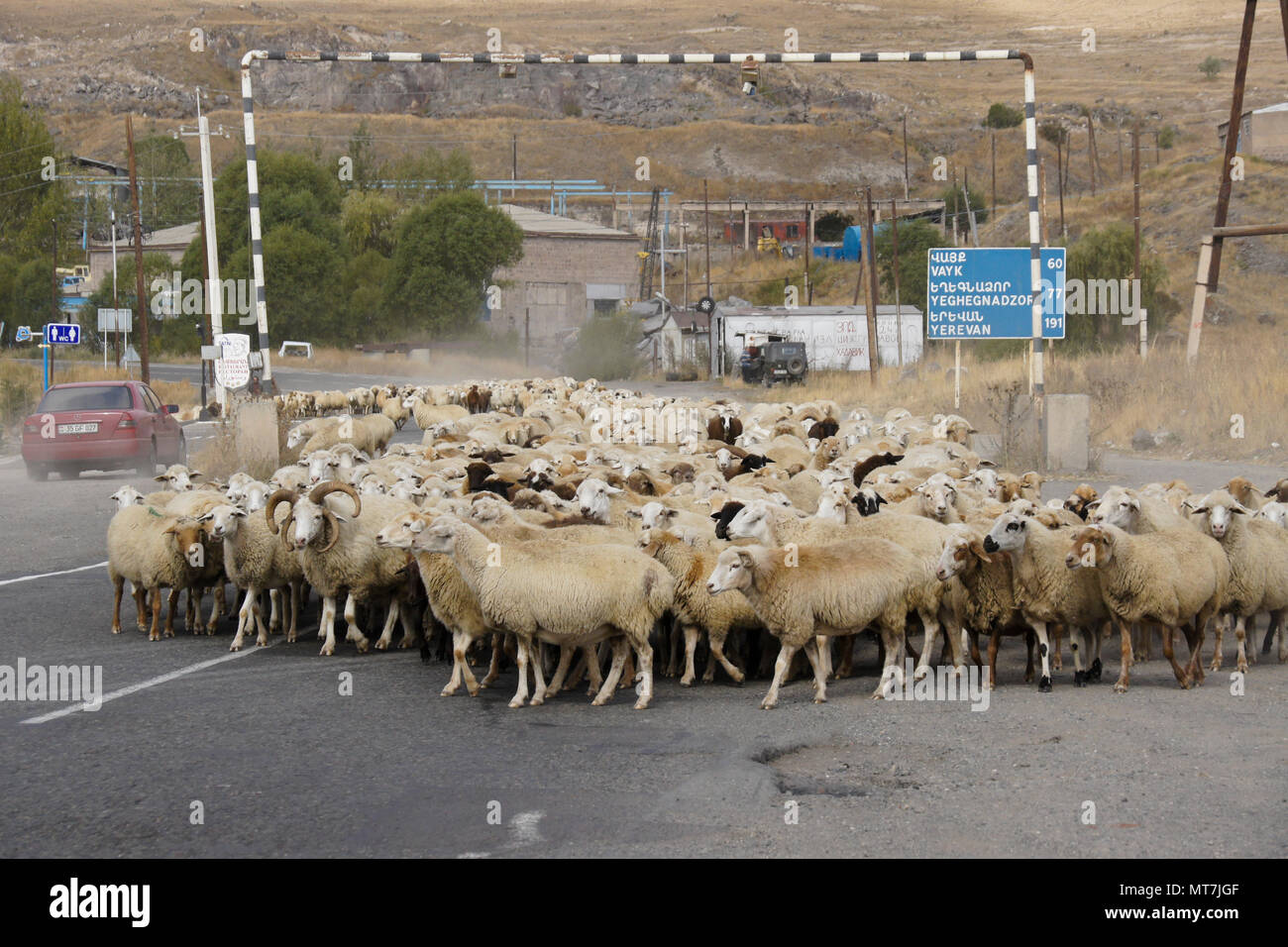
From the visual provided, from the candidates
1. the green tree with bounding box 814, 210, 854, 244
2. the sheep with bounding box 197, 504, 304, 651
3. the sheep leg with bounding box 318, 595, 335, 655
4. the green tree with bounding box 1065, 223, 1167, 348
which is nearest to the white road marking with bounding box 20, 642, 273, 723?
the sheep with bounding box 197, 504, 304, 651

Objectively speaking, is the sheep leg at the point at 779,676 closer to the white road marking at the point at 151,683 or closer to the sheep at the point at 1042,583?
the sheep at the point at 1042,583

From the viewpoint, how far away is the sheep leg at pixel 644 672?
29.8 ft

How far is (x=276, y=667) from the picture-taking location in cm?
1045

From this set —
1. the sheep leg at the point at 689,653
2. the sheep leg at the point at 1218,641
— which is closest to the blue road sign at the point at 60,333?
the sheep leg at the point at 689,653

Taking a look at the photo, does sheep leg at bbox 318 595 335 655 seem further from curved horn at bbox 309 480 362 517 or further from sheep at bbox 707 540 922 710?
sheep at bbox 707 540 922 710

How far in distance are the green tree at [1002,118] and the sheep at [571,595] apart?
409 feet

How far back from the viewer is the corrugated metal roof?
90.9 metres

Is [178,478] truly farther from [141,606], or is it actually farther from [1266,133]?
[1266,133]

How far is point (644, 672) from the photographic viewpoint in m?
9.16

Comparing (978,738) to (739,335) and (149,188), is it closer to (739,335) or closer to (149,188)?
(739,335)

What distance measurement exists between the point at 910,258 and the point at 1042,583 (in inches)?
2729

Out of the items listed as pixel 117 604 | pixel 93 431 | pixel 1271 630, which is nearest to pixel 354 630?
pixel 117 604

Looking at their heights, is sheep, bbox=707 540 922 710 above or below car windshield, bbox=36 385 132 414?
below

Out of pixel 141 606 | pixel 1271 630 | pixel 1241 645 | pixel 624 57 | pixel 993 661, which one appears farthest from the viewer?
pixel 624 57
